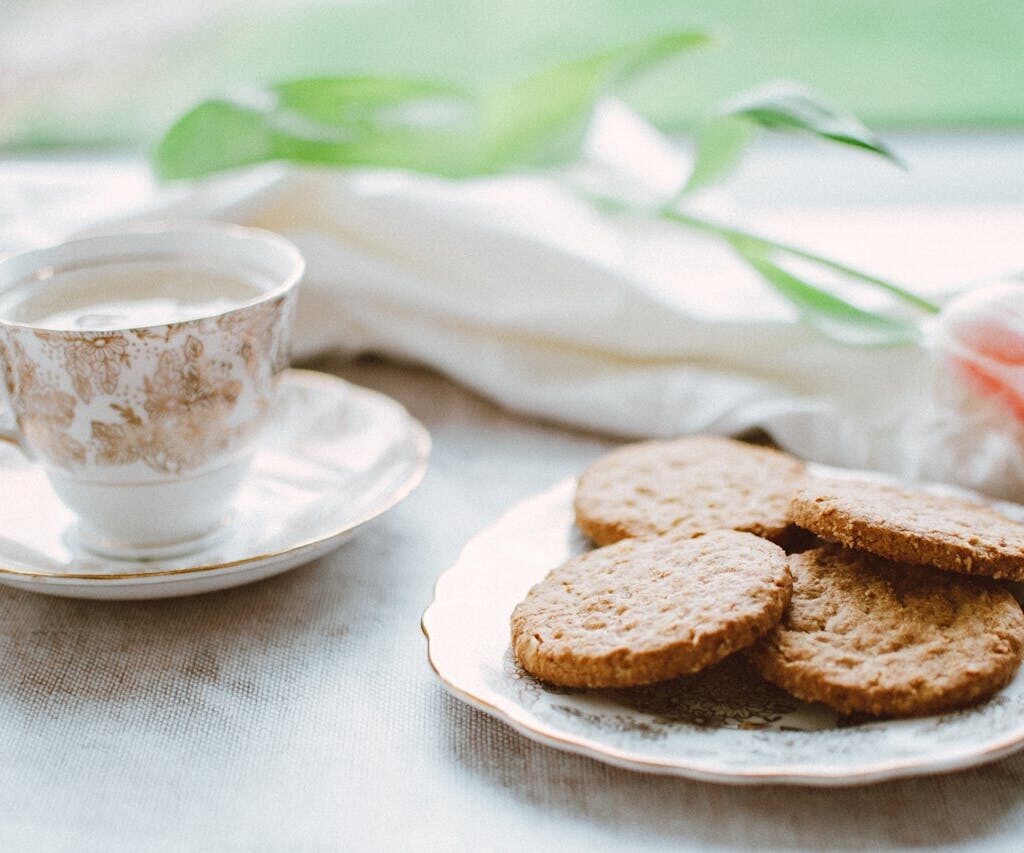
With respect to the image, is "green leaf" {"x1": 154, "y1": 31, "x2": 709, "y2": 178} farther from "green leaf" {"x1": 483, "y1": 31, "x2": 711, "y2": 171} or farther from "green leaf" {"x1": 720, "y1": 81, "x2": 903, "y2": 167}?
"green leaf" {"x1": 720, "y1": 81, "x2": 903, "y2": 167}

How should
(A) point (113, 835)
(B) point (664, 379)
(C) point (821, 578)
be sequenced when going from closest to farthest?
(A) point (113, 835), (C) point (821, 578), (B) point (664, 379)

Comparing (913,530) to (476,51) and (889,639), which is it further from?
(476,51)

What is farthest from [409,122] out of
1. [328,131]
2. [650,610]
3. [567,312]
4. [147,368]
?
[650,610]

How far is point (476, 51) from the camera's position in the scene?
1985 mm

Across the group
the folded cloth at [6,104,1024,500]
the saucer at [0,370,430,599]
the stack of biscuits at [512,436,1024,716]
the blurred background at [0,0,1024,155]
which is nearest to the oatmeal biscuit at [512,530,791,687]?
the stack of biscuits at [512,436,1024,716]

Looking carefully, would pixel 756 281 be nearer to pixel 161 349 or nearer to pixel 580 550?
pixel 580 550

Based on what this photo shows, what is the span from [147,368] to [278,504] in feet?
0.64

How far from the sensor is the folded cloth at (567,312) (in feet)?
3.60

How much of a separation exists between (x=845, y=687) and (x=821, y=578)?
0.11 metres

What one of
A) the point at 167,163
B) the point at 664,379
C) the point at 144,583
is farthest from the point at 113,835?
the point at 167,163

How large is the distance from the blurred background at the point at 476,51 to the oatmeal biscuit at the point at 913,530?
1.11m

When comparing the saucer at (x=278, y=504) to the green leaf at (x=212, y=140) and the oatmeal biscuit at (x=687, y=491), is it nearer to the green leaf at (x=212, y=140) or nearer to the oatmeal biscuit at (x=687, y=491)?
the oatmeal biscuit at (x=687, y=491)

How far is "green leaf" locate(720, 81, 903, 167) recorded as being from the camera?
1028 millimetres

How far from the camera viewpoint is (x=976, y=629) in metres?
0.69
